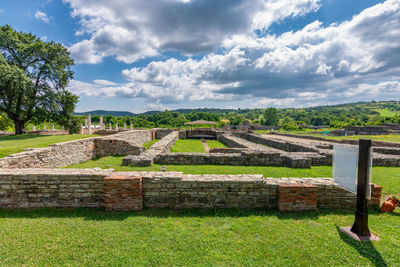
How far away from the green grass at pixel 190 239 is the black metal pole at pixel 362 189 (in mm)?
290

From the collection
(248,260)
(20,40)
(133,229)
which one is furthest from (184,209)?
(20,40)

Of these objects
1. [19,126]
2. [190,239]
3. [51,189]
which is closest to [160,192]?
[190,239]

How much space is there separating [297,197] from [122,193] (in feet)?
14.0

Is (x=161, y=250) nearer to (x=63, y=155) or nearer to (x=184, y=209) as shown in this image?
(x=184, y=209)

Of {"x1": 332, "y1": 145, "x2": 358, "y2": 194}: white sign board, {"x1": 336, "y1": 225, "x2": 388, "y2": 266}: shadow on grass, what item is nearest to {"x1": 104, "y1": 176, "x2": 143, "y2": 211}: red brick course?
{"x1": 336, "y1": 225, "x2": 388, "y2": 266}: shadow on grass

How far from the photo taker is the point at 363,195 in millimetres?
3492

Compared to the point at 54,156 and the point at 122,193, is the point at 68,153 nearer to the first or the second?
the point at 54,156

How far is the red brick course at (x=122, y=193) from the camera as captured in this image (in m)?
4.38

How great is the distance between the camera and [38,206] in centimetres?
463

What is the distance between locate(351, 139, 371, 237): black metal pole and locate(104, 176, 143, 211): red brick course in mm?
4680

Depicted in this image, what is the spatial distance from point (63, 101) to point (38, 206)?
1769cm

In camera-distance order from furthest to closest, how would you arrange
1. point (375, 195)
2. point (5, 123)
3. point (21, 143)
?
point (5, 123), point (21, 143), point (375, 195)

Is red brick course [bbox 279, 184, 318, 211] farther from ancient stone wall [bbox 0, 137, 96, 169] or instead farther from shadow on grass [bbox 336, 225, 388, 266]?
ancient stone wall [bbox 0, 137, 96, 169]

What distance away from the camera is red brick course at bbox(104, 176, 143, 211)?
14.4 feet
